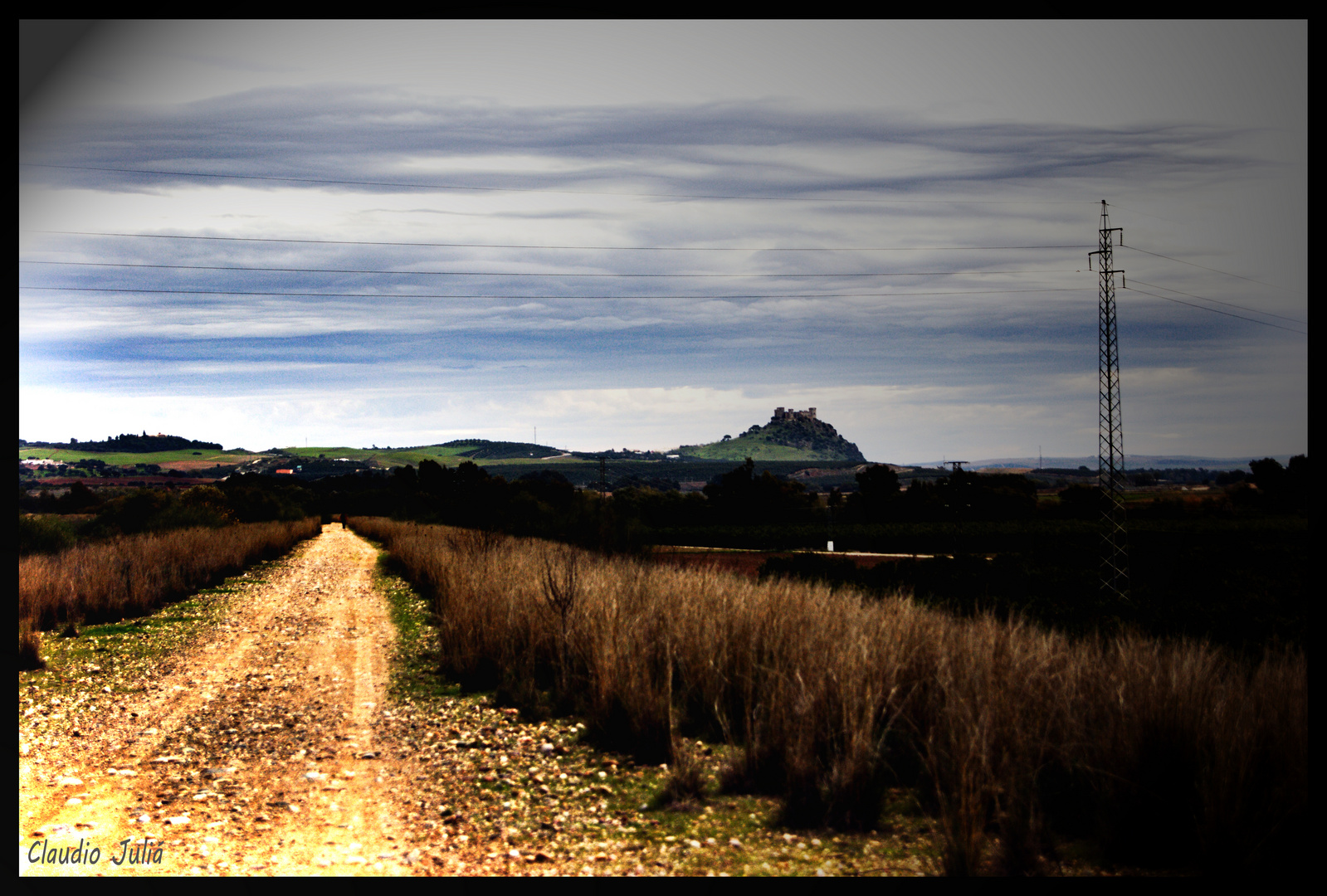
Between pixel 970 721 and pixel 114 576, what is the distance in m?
17.5

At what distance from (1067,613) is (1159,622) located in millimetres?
2834

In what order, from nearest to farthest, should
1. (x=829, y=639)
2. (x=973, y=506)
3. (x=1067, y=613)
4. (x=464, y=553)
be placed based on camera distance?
(x=829, y=639) < (x=1067, y=613) < (x=464, y=553) < (x=973, y=506)

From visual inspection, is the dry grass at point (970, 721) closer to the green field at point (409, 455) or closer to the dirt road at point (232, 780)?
the dirt road at point (232, 780)

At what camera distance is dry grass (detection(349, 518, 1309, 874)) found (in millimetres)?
5418

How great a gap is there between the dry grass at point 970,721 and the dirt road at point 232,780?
2.25 metres

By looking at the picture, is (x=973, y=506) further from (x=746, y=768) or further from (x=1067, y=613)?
(x=746, y=768)

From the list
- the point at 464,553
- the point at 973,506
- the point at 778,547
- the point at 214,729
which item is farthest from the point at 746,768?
the point at 973,506

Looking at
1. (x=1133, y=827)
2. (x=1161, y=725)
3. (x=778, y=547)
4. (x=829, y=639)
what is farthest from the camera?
(x=778, y=547)

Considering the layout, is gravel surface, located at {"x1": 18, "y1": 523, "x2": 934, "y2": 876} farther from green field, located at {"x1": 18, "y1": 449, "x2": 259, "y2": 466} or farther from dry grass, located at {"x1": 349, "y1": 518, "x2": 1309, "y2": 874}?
green field, located at {"x1": 18, "y1": 449, "x2": 259, "y2": 466}

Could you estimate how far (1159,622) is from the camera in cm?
1534

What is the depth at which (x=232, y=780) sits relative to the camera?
7020 millimetres

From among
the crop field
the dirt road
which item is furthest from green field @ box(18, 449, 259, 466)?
the dirt road

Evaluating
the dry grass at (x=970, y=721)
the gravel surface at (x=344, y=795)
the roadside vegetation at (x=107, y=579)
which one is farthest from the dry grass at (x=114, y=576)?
the dry grass at (x=970, y=721)

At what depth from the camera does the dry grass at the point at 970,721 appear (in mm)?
5418
